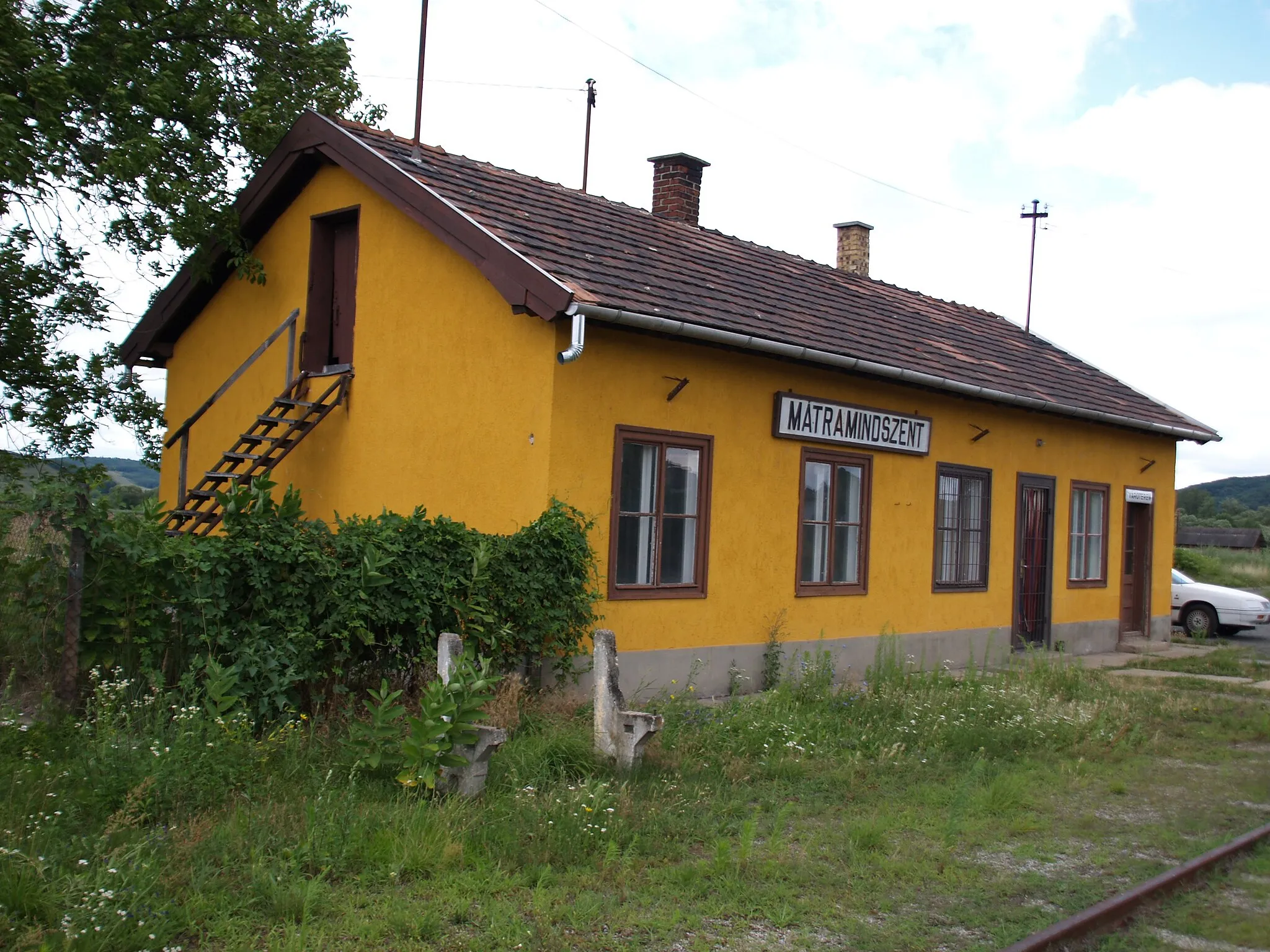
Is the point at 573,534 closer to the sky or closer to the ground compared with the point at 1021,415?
closer to the ground

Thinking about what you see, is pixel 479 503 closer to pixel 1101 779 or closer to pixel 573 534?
pixel 573 534

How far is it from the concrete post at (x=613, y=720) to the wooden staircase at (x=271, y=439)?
480 cm

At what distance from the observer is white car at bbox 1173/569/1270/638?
73.6 feet

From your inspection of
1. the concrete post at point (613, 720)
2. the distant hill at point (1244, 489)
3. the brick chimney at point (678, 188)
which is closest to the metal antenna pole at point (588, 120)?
the brick chimney at point (678, 188)

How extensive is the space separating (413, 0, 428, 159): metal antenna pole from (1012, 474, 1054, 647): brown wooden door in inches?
361

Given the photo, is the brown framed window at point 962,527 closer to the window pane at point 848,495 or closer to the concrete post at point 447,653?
the window pane at point 848,495

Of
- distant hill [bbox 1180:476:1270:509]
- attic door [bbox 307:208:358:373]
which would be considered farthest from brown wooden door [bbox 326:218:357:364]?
distant hill [bbox 1180:476:1270:509]

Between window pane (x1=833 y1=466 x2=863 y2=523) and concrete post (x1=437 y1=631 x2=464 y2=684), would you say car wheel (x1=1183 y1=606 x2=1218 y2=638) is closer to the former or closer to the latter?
window pane (x1=833 y1=466 x2=863 y2=523)

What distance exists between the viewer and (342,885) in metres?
5.21

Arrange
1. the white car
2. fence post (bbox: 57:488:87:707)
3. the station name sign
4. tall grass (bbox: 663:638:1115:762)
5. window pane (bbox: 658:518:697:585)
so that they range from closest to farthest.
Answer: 1. fence post (bbox: 57:488:87:707)
2. tall grass (bbox: 663:638:1115:762)
3. window pane (bbox: 658:518:697:585)
4. the station name sign
5. the white car

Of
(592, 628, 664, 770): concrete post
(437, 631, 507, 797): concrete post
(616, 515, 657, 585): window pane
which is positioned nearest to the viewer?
(437, 631, 507, 797): concrete post

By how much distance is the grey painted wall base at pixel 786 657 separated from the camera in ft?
34.3

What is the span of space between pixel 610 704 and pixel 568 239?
5.47 metres

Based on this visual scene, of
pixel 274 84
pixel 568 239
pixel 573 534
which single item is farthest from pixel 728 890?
pixel 274 84
